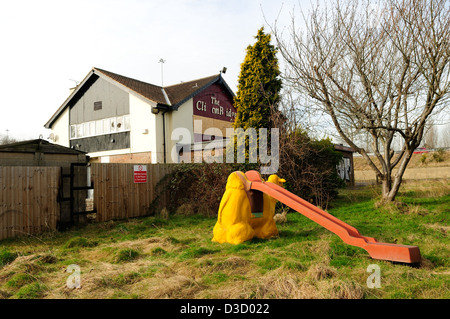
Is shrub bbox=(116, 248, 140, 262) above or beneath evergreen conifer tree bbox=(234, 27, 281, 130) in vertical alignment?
beneath

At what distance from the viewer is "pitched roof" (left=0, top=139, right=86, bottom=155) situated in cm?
892

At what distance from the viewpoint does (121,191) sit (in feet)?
31.3

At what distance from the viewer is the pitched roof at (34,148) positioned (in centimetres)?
892

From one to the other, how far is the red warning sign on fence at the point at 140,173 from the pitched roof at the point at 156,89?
758 cm

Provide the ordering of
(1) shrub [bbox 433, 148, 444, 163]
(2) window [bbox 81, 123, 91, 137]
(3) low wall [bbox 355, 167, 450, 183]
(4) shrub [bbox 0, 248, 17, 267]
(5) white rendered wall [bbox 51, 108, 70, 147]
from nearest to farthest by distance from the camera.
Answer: (4) shrub [bbox 0, 248, 17, 267] → (2) window [bbox 81, 123, 91, 137] → (5) white rendered wall [bbox 51, 108, 70, 147] → (3) low wall [bbox 355, 167, 450, 183] → (1) shrub [bbox 433, 148, 444, 163]

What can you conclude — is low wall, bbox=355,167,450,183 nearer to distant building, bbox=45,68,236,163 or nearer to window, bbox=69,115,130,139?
distant building, bbox=45,68,236,163

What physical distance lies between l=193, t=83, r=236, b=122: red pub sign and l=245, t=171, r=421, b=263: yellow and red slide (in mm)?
14510

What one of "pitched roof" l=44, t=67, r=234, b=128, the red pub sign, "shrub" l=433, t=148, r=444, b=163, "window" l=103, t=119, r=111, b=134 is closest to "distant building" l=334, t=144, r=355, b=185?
the red pub sign

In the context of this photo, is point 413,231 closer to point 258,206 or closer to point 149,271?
point 258,206

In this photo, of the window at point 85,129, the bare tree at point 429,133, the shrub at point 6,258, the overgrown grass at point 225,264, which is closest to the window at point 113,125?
the window at point 85,129

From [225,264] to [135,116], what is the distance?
14965mm

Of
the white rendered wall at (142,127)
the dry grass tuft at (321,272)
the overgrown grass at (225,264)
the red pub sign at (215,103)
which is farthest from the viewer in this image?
the red pub sign at (215,103)

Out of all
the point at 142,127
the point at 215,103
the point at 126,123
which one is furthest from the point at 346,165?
the point at 126,123

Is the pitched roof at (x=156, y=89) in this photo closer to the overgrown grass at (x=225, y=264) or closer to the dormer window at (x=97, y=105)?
the dormer window at (x=97, y=105)
